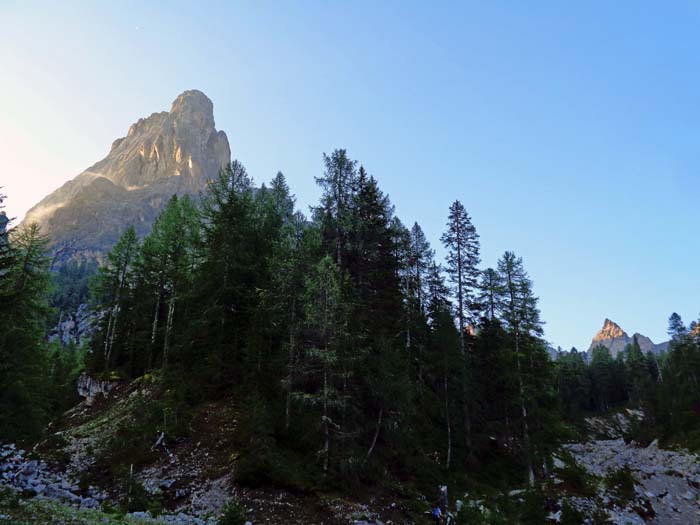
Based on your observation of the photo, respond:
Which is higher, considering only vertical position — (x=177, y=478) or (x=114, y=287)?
(x=114, y=287)

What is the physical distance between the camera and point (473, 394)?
3438cm

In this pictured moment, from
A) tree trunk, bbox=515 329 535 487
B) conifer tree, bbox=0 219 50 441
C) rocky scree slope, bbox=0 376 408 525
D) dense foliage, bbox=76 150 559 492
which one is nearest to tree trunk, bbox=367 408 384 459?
dense foliage, bbox=76 150 559 492

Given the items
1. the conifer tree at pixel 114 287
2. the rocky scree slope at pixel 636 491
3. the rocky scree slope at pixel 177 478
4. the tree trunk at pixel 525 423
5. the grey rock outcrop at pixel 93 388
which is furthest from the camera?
the conifer tree at pixel 114 287

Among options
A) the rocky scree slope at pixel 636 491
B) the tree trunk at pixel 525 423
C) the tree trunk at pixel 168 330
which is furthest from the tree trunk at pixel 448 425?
the tree trunk at pixel 168 330

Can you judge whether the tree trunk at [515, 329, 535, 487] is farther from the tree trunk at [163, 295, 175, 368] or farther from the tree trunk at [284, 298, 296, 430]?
the tree trunk at [163, 295, 175, 368]

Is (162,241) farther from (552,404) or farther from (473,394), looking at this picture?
→ (552,404)

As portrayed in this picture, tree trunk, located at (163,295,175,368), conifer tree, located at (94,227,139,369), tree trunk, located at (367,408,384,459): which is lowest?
tree trunk, located at (367,408,384,459)

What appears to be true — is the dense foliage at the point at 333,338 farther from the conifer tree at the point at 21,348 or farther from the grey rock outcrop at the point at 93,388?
the conifer tree at the point at 21,348

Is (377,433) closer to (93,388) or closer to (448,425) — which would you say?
(448,425)

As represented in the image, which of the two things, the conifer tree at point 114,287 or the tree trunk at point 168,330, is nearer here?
the tree trunk at point 168,330

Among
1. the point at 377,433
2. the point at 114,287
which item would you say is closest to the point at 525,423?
the point at 377,433

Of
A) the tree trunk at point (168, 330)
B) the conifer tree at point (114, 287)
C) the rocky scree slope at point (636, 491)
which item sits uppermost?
the conifer tree at point (114, 287)

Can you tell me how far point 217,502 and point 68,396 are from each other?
105 feet

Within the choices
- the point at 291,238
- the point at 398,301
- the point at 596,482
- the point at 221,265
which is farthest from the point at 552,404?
the point at 221,265
